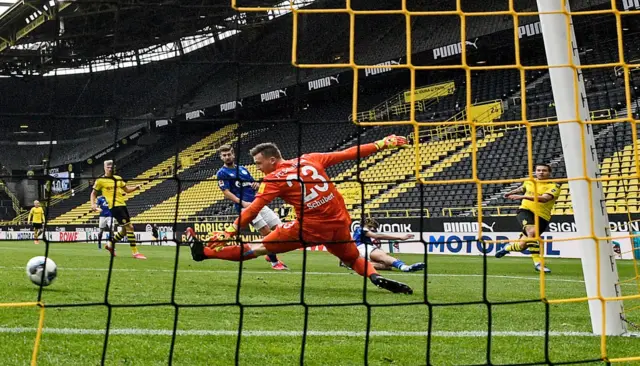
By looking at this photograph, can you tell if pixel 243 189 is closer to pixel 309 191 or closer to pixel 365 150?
pixel 309 191

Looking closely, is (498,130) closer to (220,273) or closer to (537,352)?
(220,273)

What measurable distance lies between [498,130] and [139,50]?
40.5ft

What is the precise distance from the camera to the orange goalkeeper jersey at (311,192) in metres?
5.44

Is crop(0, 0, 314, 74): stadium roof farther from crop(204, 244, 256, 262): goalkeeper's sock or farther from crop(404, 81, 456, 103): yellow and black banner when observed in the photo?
crop(404, 81, 456, 103): yellow and black banner

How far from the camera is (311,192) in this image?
5582mm

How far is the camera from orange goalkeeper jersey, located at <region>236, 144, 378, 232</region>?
→ 5.44 meters

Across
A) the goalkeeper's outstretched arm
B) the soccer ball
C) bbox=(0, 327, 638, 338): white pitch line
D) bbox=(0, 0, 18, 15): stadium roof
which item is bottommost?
bbox=(0, 327, 638, 338): white pitch line

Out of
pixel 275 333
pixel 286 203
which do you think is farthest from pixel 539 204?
pixel 275 333

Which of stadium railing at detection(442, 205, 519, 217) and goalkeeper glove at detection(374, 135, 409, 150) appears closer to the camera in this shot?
goalkeeper glove at detection(374, 135, 409, 150)

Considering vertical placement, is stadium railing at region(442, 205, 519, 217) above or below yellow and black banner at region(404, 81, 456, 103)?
below

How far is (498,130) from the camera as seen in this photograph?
16094 mm

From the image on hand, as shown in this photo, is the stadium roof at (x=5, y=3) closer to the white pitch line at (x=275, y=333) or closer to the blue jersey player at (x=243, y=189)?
the white pitch line at (x=275, y=333)

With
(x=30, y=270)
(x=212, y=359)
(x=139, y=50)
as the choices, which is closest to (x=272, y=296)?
(x=30, y=270)

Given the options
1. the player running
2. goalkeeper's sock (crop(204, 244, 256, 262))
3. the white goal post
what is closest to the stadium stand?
goalkeeper's sock (crop(204, 244, 256, 262))
